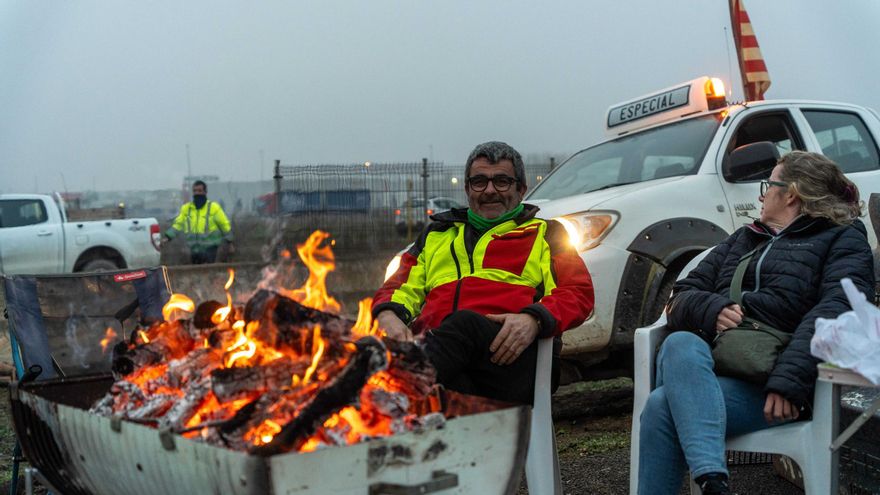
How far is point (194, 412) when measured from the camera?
2.17 metres

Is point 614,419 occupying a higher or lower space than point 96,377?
lower

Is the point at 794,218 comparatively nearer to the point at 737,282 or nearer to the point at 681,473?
the point at 737,282

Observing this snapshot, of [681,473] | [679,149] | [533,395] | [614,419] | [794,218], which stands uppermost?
[679,149]

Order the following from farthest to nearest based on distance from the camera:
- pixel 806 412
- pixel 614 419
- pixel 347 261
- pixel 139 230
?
1. pixel 139 230
2. pixel 347 261
3. pixel 614 419
4. pixel 806 412

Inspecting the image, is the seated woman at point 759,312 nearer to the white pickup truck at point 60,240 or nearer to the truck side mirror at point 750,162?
the truck side mirror at point 750,162

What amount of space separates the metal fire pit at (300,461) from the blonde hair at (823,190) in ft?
5.22

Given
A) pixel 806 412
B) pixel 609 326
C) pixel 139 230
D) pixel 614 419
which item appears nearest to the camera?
pixel 806 412

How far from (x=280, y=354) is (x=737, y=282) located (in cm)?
184

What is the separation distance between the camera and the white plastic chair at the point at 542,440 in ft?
9.39

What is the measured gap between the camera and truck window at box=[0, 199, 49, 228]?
37.8 feet

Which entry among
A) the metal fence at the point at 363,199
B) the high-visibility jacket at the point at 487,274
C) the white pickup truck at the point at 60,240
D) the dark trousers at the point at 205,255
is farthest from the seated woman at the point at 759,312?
the white pickup truck at the point at 60,240

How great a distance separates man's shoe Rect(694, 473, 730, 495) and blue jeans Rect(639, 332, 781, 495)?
0.04m

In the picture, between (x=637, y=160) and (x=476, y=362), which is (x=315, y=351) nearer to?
(x=476, y=362)

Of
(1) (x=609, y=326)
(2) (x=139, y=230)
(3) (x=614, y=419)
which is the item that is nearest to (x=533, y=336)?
(1) (x=609, y=326)
